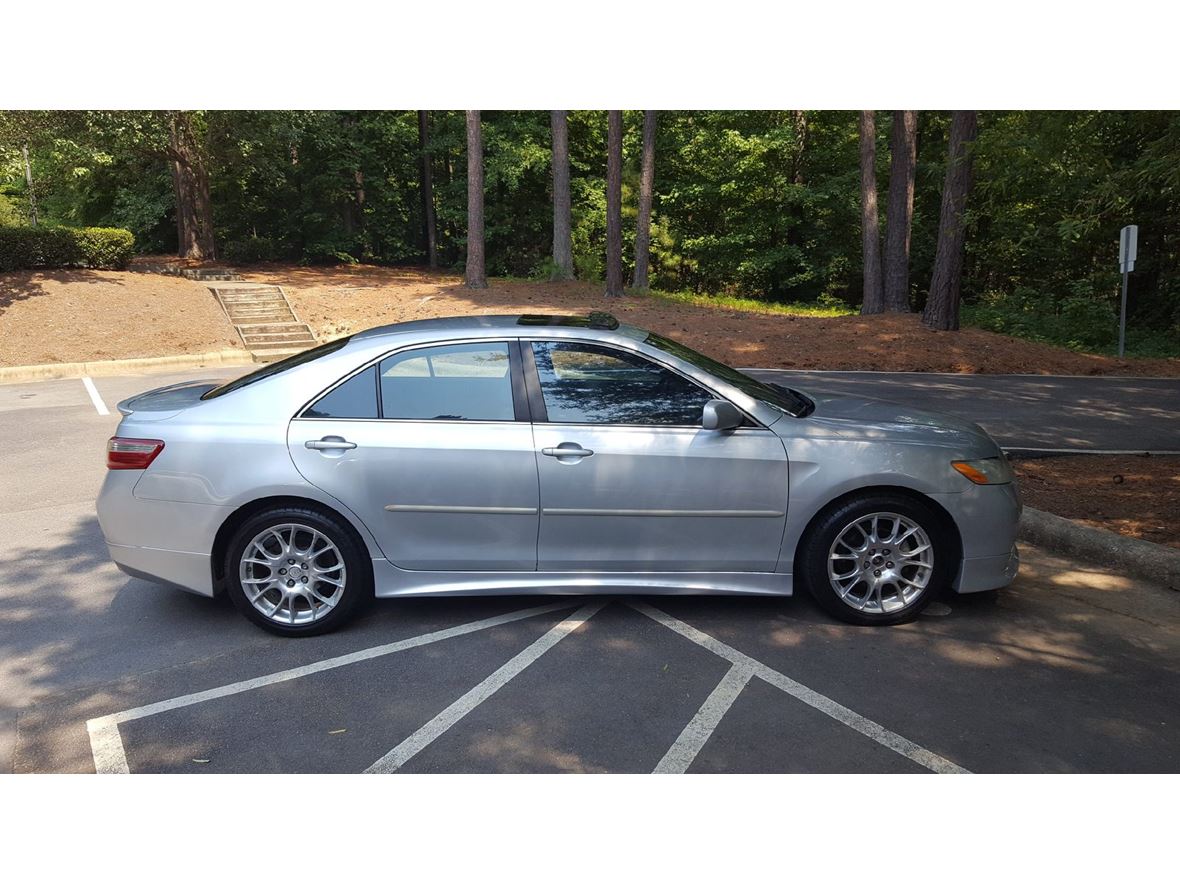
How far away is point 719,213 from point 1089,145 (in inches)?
962

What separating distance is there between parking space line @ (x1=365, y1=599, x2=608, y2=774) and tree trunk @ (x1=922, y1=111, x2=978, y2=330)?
14.0m

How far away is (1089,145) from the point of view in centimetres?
853

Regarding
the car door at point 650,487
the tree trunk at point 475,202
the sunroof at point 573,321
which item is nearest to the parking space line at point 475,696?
the car door at point 650,487

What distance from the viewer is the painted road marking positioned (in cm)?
1163

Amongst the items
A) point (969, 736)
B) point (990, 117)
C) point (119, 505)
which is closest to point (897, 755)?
point (969, 736)

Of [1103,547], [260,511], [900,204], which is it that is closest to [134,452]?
[260,511]

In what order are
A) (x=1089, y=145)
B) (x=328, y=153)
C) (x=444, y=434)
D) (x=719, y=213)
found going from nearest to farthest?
1. (x=444, y=434)
2. (x=1089, y=145)
3. (x=719, y=213)
4. (x=328, y=153)

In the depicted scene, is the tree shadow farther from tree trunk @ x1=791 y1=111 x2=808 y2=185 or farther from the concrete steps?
tree trunk @ x1=791 y1=111 x2=808 y2=185

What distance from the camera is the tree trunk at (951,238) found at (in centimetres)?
A: 1647

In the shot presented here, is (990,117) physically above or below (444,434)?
above

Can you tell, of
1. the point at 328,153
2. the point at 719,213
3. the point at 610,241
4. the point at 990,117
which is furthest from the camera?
the point at 328,153

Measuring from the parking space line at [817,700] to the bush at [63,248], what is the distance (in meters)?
21.6

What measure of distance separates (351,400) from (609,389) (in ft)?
4.61

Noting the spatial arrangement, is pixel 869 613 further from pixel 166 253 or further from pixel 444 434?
pixel 166 253
